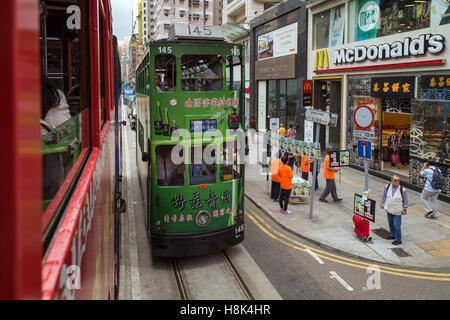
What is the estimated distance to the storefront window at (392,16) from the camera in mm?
13492

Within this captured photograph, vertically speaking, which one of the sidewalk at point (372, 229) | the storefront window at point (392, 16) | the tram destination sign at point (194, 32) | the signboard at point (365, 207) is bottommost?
the sidewalk at point (372, 229)

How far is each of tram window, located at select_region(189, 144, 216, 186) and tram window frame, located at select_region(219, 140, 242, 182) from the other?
19 cm

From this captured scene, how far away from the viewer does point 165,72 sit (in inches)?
333

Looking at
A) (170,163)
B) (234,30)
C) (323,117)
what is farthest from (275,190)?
(234,30)

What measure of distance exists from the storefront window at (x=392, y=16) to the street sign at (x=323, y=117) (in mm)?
5366

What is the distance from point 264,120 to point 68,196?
96.5 ft

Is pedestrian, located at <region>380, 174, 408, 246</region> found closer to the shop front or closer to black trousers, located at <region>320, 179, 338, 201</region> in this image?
the shop front

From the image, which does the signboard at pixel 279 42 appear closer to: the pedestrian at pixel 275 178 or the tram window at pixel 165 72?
the pedestrian at pixel 275 178

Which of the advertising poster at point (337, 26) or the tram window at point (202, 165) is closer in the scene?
the tram window at point (202, 165)

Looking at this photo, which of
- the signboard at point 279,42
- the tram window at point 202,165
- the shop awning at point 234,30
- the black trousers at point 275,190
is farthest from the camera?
the shop awning at point 234,30

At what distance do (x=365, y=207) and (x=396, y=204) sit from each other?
0.82m

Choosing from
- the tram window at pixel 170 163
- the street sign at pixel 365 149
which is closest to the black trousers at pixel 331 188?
the street sign at pixel 365 149
